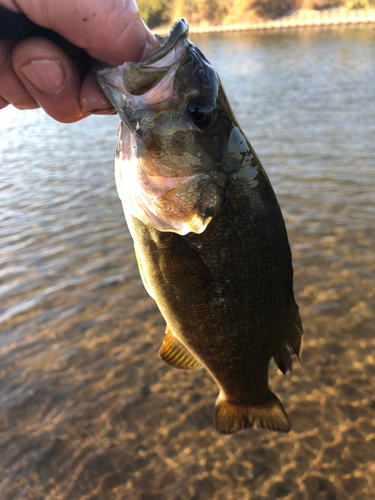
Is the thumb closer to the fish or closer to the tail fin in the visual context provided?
the fish

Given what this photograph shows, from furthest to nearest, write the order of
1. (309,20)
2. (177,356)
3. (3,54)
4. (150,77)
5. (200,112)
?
1. (309,20)
2. (177,356)
3. (3,54)
4. (200,112)
5. (150,77)

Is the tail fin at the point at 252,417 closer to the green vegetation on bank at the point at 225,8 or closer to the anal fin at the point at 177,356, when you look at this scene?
the anal fin at the point at 177,356

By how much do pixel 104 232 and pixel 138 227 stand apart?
545 cm

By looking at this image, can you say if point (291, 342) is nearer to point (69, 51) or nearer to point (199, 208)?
point (199, 208)

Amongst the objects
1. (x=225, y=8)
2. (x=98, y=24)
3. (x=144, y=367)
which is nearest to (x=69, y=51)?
(x=98, y=24)

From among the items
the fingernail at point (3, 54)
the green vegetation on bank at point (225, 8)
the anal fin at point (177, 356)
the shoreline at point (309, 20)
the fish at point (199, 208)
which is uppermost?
the green vegetation on bank at point (225, 8)

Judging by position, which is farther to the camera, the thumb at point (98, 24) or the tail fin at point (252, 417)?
the tail fin at point (252, 417)

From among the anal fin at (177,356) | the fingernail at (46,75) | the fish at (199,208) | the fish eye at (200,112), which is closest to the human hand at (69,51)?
the fingernail at (46,75)

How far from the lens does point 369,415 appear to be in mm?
3727

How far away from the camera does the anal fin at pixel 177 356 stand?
2.52m

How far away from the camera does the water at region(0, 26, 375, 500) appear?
3.43 meters

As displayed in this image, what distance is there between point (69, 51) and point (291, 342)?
75.9 inches

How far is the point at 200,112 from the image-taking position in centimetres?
167

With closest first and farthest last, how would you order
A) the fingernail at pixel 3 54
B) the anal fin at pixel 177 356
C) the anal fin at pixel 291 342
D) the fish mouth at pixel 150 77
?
the fish mouth at pixel 150 77
the fingernail at pixel 3 54
the anal fin at pixel 291 342
the anal fin at pixel 177 356
